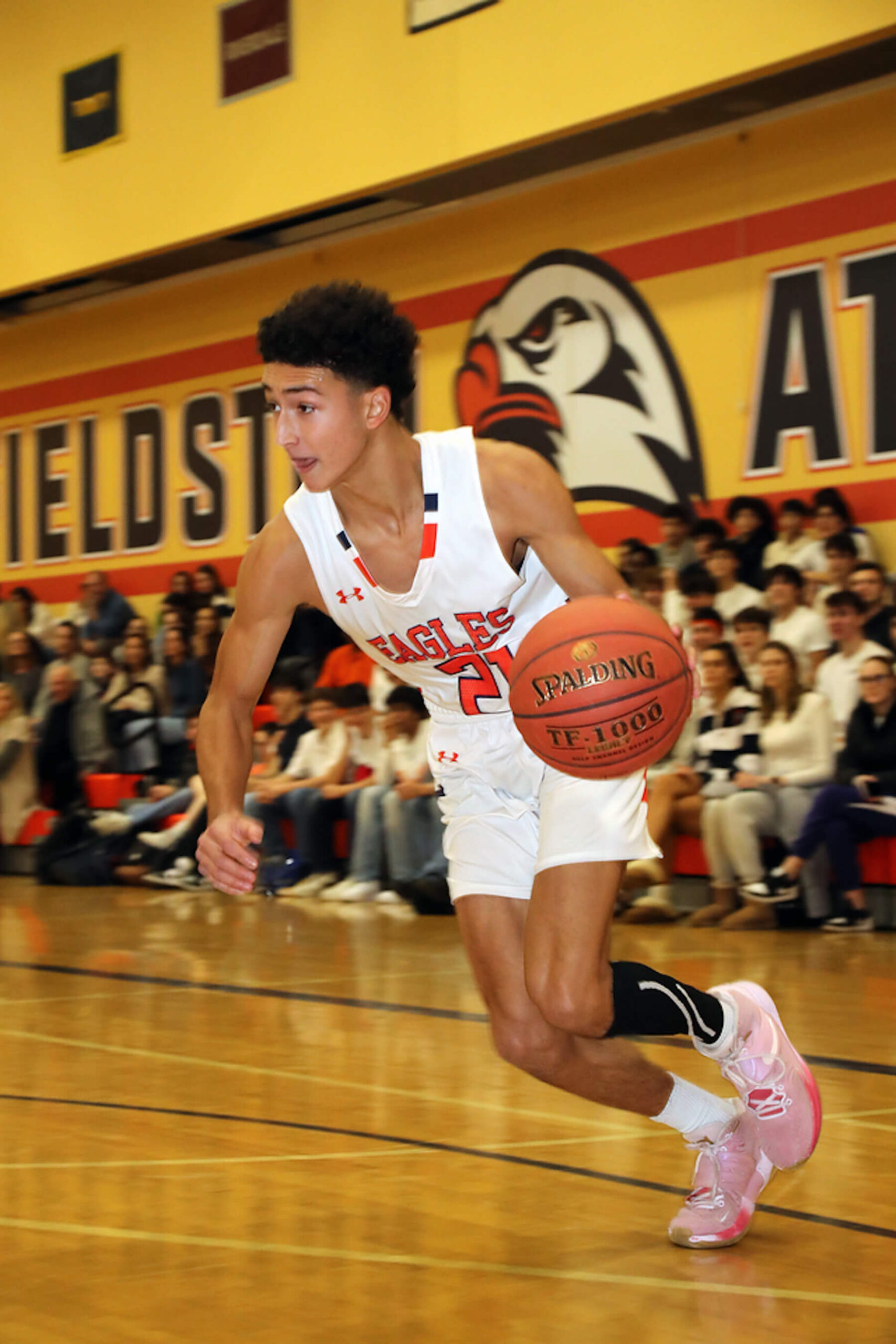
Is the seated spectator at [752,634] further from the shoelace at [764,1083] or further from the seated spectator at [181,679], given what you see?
the shoelace at [764,1083]

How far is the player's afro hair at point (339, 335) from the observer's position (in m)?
3.14

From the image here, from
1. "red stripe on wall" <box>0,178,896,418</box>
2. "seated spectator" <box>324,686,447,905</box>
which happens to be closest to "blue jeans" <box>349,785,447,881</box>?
"seated spectator" <box>324,686,447,905</box>

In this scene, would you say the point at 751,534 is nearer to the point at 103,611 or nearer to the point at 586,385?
the point at 586,385

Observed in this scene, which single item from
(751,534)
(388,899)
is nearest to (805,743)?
(751,534)

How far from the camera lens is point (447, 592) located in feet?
10.5

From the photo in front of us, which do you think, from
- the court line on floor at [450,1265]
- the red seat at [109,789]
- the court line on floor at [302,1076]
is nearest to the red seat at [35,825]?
the red seat at [109,789]

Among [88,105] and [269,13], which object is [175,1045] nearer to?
[269,13]

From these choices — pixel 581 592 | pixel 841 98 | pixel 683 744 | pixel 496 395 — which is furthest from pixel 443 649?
pixel 496 395

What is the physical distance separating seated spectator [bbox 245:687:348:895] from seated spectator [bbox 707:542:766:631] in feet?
7.91

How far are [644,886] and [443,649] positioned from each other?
557 centimetres

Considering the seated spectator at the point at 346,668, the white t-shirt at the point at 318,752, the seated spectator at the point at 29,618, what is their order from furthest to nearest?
the seated spectator at the point at 29,618
the seated spectator at the point at 346,668
the white t-shirt at the point at 318,752

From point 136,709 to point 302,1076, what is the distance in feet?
25.0

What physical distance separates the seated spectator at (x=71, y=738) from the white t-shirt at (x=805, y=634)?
218 inches

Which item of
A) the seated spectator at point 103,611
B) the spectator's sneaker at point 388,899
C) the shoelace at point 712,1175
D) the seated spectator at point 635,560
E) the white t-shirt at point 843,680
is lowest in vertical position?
the shoelace at point 712,1175
